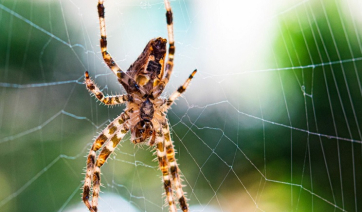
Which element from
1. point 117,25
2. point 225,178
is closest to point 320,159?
point 225,178

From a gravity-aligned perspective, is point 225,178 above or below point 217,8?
below

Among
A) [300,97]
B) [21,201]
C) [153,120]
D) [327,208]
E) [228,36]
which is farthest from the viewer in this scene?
[21,201]

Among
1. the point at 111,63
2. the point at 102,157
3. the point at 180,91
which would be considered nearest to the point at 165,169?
the point at 102,157

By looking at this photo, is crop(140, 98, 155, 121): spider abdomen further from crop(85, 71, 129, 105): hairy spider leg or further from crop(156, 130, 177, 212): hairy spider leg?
crop(156, 130, 177, 212): hairy spider leg

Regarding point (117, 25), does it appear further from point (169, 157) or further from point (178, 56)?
point (169, 157)

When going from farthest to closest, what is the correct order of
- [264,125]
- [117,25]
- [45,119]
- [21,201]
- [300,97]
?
[45,119] < [21,201] < [264,125] < [300,97] < [117,25]

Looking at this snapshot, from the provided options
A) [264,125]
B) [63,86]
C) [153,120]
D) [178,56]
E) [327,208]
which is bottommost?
[327,208]
